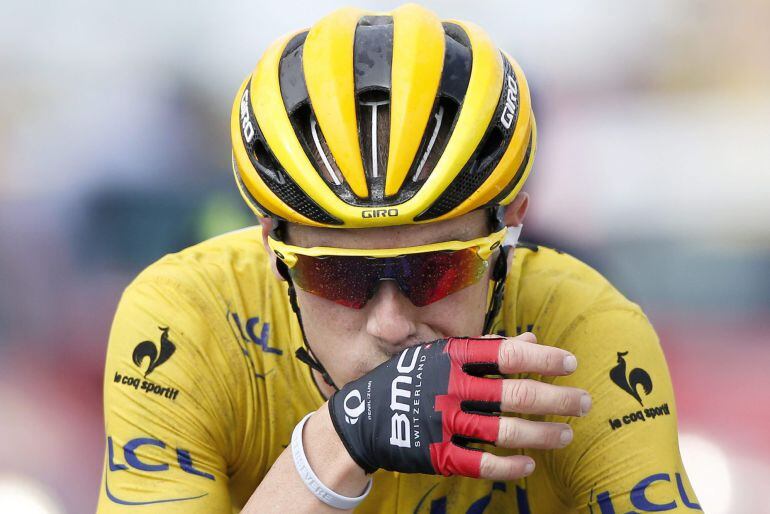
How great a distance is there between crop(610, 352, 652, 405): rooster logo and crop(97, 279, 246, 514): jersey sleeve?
1.24 meters

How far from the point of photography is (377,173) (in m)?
2.37

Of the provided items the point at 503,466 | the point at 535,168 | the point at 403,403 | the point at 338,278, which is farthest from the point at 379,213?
the point at 535,168

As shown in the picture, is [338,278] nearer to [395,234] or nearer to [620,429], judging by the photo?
[395,234]

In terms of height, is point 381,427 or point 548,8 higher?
point 548,8

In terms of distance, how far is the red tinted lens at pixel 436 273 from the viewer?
2.35 metres

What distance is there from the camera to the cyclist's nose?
93.6 inches

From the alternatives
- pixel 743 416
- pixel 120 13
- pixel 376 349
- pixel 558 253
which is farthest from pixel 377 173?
pixel 120 13

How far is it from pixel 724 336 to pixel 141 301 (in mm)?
4926

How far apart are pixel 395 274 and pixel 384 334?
0.18m

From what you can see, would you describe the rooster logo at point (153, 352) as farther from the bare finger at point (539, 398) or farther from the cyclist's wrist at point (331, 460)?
the bare finger at point (539, 398)

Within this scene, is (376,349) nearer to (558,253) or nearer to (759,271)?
(558,253)

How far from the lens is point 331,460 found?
2.31 m

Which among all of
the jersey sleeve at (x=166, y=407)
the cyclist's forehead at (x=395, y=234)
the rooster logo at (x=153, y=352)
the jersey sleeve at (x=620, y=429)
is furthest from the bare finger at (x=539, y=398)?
the rooster logo at (x=153, y=352)

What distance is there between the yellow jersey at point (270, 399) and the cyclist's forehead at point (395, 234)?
0.60 meters
